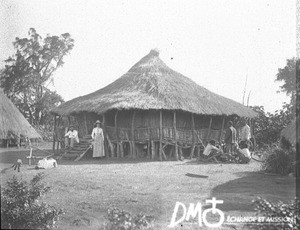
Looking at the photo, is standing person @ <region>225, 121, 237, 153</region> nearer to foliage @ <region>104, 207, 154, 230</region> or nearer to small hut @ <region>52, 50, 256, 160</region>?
small hut @ <region>52, 50, 256, 160</region>

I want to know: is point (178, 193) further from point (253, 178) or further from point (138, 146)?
point (138, 146)

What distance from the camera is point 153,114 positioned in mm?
15781

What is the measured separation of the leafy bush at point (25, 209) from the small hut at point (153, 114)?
9.00 metres

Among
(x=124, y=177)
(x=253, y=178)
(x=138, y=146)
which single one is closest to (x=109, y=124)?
(x=138, y=146)

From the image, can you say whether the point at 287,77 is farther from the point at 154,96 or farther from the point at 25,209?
the point at 25,209

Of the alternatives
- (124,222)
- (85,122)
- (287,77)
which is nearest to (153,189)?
(124,222)

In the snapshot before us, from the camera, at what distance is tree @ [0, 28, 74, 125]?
2723cm

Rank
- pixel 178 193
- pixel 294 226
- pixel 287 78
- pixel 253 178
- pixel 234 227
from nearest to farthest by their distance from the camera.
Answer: pixel 294 226, pixel 234 227, pixel 178 193, pixel 253 178, pixel 287 78

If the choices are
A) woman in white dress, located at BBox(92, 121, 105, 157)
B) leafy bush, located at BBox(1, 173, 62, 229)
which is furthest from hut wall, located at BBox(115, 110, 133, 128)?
leafy bush, located at BBox(1, 173, 62, 229)

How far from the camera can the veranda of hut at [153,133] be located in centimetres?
1534

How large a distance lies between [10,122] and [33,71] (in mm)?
18471

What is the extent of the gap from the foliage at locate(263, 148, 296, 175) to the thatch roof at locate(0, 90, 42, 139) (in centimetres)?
769

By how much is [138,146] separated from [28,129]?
556 centimetres

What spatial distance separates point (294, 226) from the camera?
4762 mm
